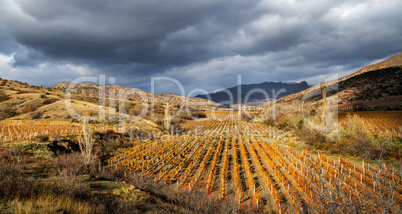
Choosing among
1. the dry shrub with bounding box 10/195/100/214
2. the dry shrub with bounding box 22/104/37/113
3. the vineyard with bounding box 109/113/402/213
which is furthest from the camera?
the dry shrub with bounding box 22/104/37/113

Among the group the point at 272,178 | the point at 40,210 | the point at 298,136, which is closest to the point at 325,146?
the point at 298,136

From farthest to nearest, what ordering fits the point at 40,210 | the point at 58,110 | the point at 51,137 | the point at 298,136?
1. the point at 58,110
2. the point at 298,136
3. the point at 51,137
4. the point at 40,210

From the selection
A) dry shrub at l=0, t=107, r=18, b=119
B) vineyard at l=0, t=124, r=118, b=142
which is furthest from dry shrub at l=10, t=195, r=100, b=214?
dry shrub at l=0, t=107, r=18, b=119

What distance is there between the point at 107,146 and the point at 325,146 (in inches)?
1205

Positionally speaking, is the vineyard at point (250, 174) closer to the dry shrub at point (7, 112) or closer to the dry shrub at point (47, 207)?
the dry shrub at point (47, 207)

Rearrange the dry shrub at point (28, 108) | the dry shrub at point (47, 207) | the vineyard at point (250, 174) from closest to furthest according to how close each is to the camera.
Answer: the dry shrub at point (47, 207), the vineyard at point (250, 174), the dry shrub at point (28, 108)

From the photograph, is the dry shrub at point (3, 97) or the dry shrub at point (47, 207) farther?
the dry shrub at point (3, 97)

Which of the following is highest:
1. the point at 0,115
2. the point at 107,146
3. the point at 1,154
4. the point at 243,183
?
the point at 0,115

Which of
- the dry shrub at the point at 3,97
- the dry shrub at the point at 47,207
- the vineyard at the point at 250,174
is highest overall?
the dry shrub at the point at 3,97

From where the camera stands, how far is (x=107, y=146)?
25750mm

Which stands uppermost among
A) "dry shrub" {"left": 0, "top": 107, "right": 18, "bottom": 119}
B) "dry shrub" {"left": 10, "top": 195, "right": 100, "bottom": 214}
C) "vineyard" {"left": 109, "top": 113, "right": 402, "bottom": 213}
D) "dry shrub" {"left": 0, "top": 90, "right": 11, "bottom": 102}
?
"dry shrub" {"left": 0, "top": 90, "right": 11, "bottom": 102}

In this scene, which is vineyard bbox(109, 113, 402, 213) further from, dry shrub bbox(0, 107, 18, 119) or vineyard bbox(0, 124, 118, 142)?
dry shrub bbox(0, 107, 18, 119)

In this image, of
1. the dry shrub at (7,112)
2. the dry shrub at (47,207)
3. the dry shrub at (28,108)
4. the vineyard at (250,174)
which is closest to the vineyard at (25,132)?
the vineyard at (250,174)

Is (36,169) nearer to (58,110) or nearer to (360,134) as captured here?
(360,134)
